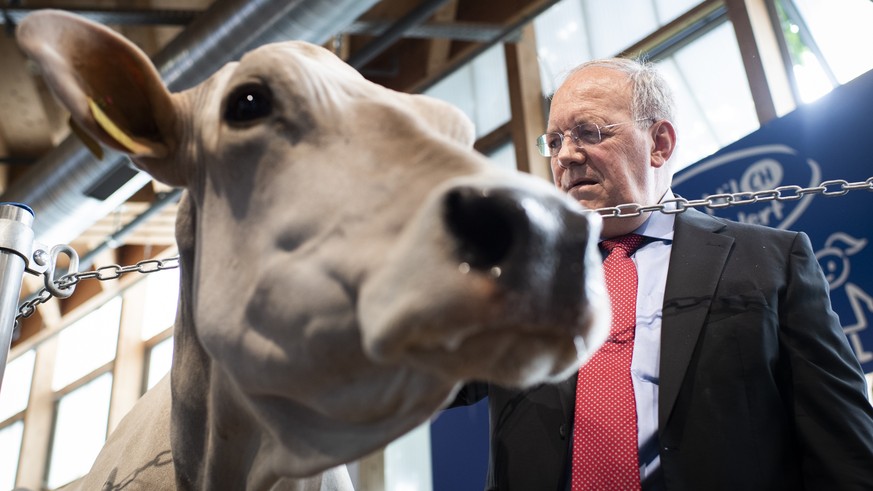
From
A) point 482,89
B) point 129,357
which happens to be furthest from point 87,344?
point 482,89

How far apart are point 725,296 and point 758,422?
269 millimetres

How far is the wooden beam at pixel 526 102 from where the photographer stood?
225 inches

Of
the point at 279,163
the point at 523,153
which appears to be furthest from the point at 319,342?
the point at 523,153

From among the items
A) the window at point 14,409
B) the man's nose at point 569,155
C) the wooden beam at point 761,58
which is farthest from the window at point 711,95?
the window at point 14,409

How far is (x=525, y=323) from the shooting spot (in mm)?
818

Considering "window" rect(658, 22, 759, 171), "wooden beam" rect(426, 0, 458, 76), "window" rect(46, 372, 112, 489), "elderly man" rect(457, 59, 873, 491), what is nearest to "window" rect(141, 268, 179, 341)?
"window" rect(46, 372, 112, 489)

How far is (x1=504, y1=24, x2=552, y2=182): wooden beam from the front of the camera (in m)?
5.72

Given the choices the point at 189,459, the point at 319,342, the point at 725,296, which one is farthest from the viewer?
the point at 725,296

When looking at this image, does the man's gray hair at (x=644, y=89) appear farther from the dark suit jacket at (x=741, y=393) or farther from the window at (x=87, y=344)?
the window at (x=87, y=344)

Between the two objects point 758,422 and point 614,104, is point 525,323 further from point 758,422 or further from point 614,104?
point 614,104

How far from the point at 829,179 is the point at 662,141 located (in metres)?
0.91

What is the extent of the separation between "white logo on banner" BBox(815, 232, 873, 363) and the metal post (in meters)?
2.36

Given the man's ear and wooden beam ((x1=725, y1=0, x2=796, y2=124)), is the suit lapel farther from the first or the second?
wooden beam ((x1=725, y1=0, x2=796, y2=124))

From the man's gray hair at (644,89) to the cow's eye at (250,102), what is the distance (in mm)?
1307
